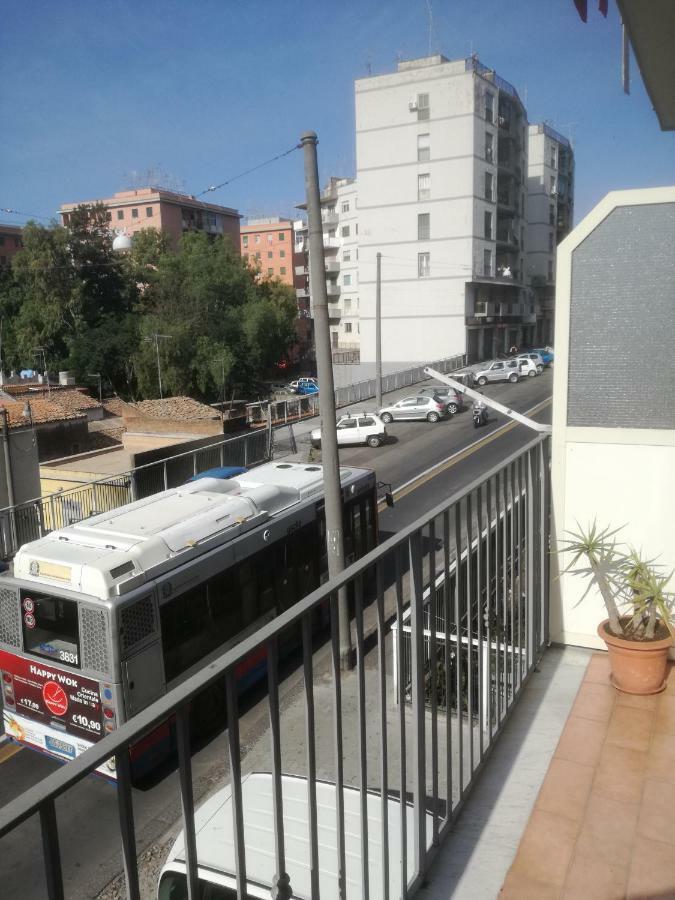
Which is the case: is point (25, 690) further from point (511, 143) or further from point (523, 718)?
point (511, 143)

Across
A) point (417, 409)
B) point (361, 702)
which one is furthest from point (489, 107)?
point (361, 702)

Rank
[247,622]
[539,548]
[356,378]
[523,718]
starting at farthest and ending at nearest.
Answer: [356,378] < [247,622] < [539,548] < [523,718]

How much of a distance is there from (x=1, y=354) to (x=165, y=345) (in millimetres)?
15746

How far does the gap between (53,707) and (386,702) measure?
7478mm

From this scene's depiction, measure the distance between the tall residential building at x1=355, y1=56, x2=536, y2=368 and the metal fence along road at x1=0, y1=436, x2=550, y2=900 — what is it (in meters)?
48.4

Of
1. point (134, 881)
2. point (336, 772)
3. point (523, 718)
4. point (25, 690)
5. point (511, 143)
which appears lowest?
point (25, 690)

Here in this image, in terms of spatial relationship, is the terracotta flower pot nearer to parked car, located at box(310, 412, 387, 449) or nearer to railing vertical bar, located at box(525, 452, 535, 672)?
railing vertical bar, located at box(525, 452, 535, 672)

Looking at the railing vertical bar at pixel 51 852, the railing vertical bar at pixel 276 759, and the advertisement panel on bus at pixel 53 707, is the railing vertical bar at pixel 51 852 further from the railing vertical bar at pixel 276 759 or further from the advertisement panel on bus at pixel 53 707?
the advertisement panel on bus at pixel 53 707

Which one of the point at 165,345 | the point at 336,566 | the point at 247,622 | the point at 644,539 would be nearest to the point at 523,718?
the point at 644,539

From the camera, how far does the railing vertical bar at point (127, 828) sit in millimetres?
1320

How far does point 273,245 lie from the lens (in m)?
90.2

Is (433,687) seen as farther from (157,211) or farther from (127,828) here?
(157,211)

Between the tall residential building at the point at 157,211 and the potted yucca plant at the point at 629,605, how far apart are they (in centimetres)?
7527

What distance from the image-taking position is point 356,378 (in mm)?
53438
